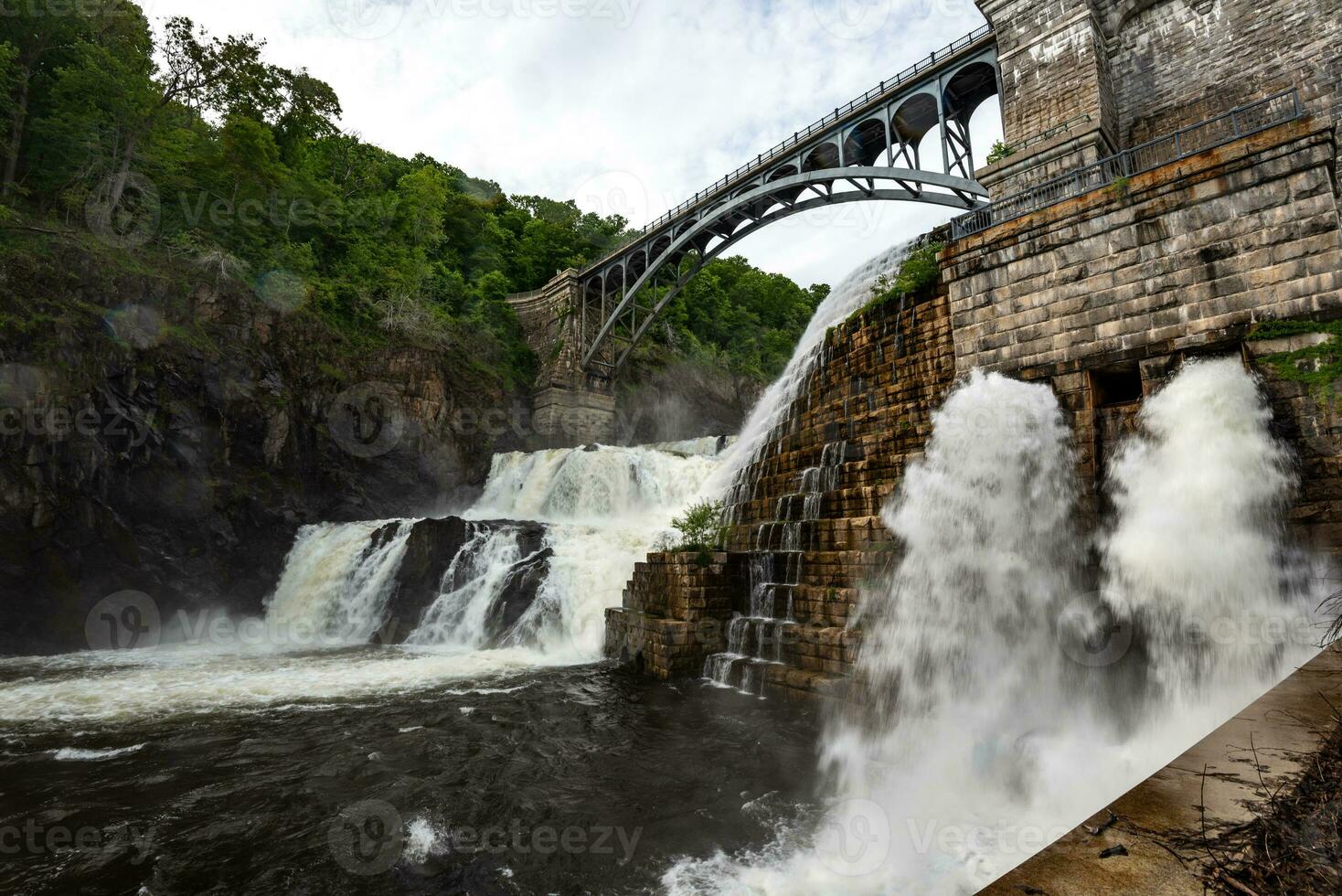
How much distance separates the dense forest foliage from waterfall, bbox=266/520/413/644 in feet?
31.4

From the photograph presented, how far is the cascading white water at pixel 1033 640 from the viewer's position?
5066 mm

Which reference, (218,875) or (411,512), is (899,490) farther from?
(411,512)

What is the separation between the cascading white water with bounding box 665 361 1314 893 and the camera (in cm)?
507

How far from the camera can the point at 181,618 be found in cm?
1775

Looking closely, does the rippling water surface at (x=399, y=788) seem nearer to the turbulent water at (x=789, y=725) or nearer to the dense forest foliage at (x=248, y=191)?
the turbulent water at (x=789, y=725)

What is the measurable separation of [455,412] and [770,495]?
17.6 meters

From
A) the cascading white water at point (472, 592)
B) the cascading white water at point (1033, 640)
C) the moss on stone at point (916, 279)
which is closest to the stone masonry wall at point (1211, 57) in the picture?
the moss on stone at point (916, 279)

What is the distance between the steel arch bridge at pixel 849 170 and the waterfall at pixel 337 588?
650 inches

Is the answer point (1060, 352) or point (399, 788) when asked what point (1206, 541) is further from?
point (399, 788)

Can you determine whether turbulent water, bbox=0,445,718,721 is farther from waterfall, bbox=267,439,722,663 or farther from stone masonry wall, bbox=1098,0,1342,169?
stone masonry wall, bbox=1098,0,1342,169

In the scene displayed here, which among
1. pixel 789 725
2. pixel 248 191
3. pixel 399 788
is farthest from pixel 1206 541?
pixel 248 191

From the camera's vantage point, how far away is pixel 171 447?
58.1 ft

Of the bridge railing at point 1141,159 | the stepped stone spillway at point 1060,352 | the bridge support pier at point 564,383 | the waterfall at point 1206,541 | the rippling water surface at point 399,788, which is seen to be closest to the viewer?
the rippling water surface at point 399,788

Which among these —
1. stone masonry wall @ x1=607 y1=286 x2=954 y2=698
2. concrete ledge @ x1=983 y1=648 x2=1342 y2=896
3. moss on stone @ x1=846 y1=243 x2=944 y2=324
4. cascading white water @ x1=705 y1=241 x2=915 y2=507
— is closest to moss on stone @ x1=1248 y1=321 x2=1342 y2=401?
stone masonry wall @ x1=607 y1=286 x2=954 y2=698
